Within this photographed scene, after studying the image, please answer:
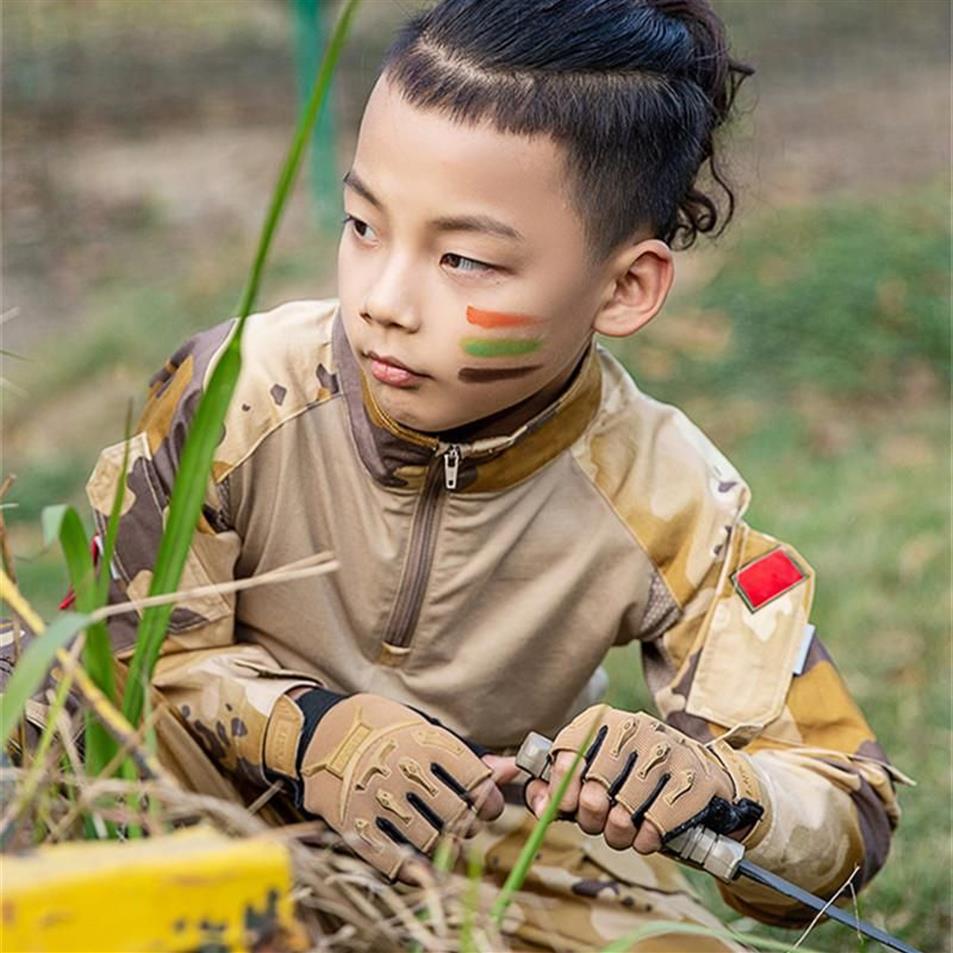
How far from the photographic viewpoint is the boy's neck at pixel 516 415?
1968mm

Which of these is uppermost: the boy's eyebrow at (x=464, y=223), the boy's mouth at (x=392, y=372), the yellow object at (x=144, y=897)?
the boy's eyebrow at (x=464, y=223)

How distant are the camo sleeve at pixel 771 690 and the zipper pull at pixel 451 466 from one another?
0.28 m

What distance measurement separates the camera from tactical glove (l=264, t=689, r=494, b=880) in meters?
1.66

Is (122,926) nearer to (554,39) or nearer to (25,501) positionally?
Result: (554,39)

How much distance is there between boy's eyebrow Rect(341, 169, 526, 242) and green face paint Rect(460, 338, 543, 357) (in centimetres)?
11

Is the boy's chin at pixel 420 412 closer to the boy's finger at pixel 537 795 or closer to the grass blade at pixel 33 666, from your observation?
the boy's finger at pixel 537 795

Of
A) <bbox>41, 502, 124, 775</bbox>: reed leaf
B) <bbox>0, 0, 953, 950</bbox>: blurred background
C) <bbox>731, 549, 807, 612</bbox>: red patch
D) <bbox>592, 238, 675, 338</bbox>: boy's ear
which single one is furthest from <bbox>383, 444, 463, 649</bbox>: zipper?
<bbox>41, 502, 124, 775</bbox>: reed leaf

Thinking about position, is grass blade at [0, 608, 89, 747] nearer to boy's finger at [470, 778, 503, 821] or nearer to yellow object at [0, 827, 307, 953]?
yellow object at [0, 827, 307, 953]

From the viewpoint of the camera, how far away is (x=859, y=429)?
15.9 ft

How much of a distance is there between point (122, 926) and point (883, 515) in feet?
10.9

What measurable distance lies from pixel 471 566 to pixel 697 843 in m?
0.47

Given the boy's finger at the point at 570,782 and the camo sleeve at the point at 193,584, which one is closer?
the boy's finger at the point at 570,782

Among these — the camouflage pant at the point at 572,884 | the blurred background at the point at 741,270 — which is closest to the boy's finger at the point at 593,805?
the camouflage pant at the point at 572,884

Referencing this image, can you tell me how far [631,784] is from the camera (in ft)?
→ 5.42
